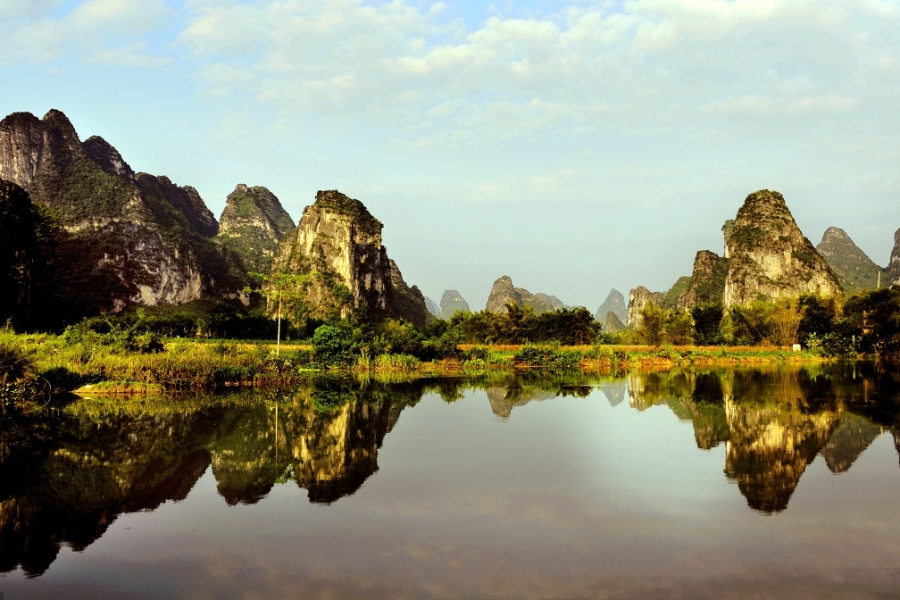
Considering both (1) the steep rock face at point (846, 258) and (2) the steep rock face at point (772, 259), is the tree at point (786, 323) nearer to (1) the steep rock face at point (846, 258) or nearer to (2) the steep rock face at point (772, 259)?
(2) the steep rock face at point (772, 259)

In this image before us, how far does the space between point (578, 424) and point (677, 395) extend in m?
7.39

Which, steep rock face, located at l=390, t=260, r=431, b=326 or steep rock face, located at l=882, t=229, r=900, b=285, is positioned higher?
steep rock face, located at l=882, t=229, r=900, b=285

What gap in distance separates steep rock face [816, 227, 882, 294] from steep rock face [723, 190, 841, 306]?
40432 millimetres

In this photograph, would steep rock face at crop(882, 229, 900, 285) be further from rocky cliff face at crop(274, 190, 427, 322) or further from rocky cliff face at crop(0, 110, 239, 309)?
rocky cliff face at crop(0, 110, 239, 309)


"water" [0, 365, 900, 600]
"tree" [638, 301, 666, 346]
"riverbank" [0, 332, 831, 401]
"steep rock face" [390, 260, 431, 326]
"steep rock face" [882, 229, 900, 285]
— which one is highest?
"steep rock face" [882, 229, 900, 285]

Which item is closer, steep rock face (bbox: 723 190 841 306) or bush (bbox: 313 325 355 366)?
bush (bbox: 313 325 355 366)

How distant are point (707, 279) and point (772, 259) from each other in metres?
17.2

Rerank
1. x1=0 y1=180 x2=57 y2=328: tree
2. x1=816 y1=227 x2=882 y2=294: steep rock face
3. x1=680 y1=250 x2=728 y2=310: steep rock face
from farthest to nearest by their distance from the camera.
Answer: x1=816 y1=227 x2=882 y2=294: steep rock face, x1=680 y1=250 x2=728 y2=310: steep rock face, x1=0 y1=180 x2=57 y2=328: tree

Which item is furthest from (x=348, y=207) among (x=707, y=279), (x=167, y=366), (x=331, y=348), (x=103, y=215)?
(x=167, y=366)

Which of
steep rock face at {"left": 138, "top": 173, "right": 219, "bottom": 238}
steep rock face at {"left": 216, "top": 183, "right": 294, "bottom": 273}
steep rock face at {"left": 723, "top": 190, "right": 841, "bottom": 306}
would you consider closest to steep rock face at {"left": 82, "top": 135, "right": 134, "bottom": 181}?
steep rock face at {"left": 138, "top": 173, "right": 219, "bottom": 238}

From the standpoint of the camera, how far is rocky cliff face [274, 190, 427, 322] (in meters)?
87.3

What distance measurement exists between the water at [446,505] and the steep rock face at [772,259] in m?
97.1

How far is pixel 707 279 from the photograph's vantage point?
11962 cm

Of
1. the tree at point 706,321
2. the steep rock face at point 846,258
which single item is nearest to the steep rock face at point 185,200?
the tree at point 706,321
